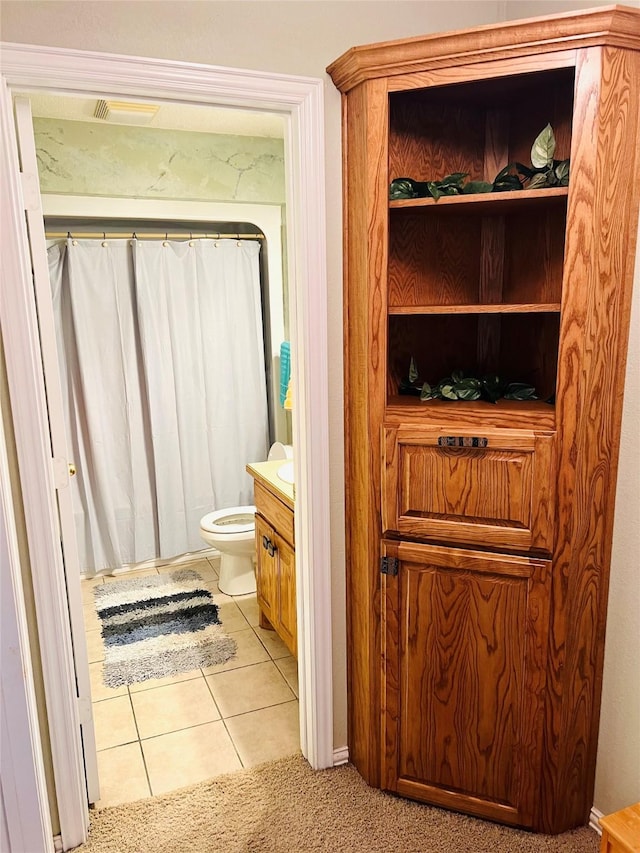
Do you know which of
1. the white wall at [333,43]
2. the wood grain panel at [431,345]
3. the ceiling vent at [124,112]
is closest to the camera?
the white wall at [333,43]

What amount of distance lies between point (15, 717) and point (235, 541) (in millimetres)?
1861

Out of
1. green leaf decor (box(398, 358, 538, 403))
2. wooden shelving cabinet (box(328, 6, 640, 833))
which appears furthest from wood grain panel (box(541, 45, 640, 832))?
green leaf decor (box(398, 358, 538, 403))

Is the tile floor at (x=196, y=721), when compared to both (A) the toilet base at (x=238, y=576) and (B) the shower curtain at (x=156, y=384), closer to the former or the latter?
(A) the toilet base at (x=238, y=576)

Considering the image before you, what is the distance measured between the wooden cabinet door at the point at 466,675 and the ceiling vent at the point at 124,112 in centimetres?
217

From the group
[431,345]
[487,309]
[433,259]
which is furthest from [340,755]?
[433,259]

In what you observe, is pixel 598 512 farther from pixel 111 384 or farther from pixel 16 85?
pixel 111 384

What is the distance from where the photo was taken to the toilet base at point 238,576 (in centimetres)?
354

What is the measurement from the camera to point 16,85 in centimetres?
157

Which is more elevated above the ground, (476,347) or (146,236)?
(146,236)

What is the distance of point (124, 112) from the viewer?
114 inches

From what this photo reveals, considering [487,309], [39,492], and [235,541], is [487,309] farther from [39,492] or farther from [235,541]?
[235,541]

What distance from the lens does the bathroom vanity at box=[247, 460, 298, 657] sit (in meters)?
2.55

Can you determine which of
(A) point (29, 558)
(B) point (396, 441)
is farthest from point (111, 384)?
(B) point (396, 441)

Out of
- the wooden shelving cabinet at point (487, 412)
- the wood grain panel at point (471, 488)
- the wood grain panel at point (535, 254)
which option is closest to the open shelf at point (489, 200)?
the wooden shelving cabinet at point (487, 412)
